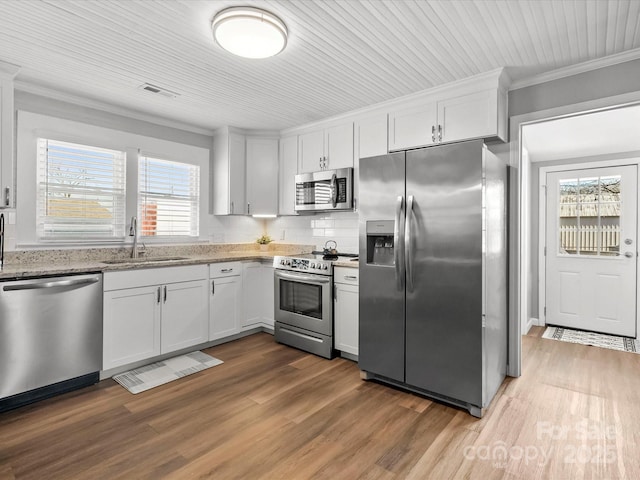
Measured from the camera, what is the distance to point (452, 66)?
2.71m

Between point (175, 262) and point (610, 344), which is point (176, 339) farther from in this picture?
point (610, 344)

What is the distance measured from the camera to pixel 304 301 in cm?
367

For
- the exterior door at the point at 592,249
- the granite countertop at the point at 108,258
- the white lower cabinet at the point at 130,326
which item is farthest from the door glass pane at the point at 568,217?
the white lower cabinet at the point at 130,326

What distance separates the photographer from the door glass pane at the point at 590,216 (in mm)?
4231

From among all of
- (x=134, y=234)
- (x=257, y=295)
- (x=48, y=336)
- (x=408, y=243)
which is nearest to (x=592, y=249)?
(x=408, y=243)

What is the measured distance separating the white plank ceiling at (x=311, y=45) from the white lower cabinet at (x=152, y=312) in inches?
64.7

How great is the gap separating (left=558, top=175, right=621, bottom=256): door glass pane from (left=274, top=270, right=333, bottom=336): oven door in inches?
128

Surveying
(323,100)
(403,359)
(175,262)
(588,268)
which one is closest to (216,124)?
(323,100)

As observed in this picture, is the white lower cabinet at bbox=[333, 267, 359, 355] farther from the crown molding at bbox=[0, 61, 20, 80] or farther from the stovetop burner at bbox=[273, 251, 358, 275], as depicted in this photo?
the crown molding at bbox=[0, 61, 20, 80]

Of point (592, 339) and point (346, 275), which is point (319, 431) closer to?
point (346, 275)

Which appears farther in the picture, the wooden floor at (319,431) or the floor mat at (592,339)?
the floor mat at (592,339)

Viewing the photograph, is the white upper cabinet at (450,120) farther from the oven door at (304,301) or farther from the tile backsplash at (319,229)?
the oven door at (304,301)

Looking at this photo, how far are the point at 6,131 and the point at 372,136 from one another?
9.88 feet

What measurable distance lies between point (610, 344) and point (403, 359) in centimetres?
283
